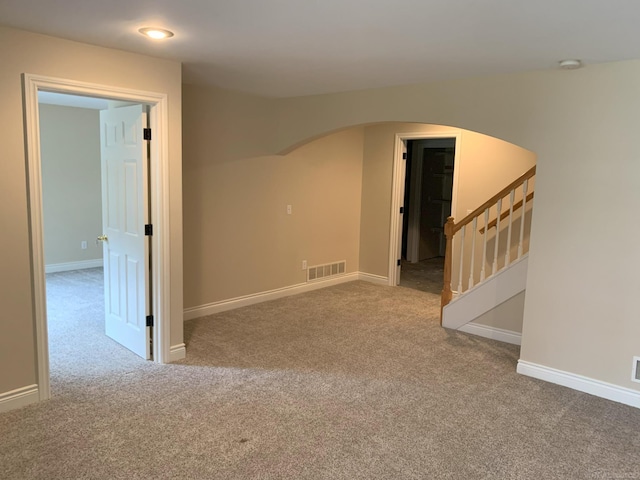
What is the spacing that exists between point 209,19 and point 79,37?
109 cm

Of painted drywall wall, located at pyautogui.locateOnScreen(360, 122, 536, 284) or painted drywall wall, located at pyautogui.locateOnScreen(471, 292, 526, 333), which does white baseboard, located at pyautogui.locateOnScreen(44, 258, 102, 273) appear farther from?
painted drywall wall, located at pyautogui.locateOnScreen(471, 292, 526, 333)

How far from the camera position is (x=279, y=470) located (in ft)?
8.30

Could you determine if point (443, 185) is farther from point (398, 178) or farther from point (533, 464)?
point (533, 464)

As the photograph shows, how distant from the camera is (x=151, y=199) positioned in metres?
3.76

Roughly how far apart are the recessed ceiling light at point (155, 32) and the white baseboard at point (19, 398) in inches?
92.9

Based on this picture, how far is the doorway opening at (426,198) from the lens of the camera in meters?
8.45

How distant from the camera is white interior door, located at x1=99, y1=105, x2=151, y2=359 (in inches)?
148

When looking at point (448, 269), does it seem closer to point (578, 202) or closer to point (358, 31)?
point (578, 202)

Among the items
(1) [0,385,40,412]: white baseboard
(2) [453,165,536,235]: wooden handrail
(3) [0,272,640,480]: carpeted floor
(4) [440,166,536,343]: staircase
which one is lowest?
(3) [0,272,640,480]: carpeted floor

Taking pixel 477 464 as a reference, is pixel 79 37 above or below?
above

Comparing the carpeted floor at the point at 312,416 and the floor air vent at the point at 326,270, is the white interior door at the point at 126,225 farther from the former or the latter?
the floor air vent at the point at 326,270

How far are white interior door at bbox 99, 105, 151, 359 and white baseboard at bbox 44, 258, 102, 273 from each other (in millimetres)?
3268

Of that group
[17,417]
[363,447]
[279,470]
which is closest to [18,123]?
[17,417]

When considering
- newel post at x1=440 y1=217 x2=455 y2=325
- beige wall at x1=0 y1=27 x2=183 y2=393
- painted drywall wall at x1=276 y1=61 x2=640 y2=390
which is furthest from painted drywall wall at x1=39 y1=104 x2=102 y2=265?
painted drywall wall at x1=276 y1=61 x2=640 y2=390
